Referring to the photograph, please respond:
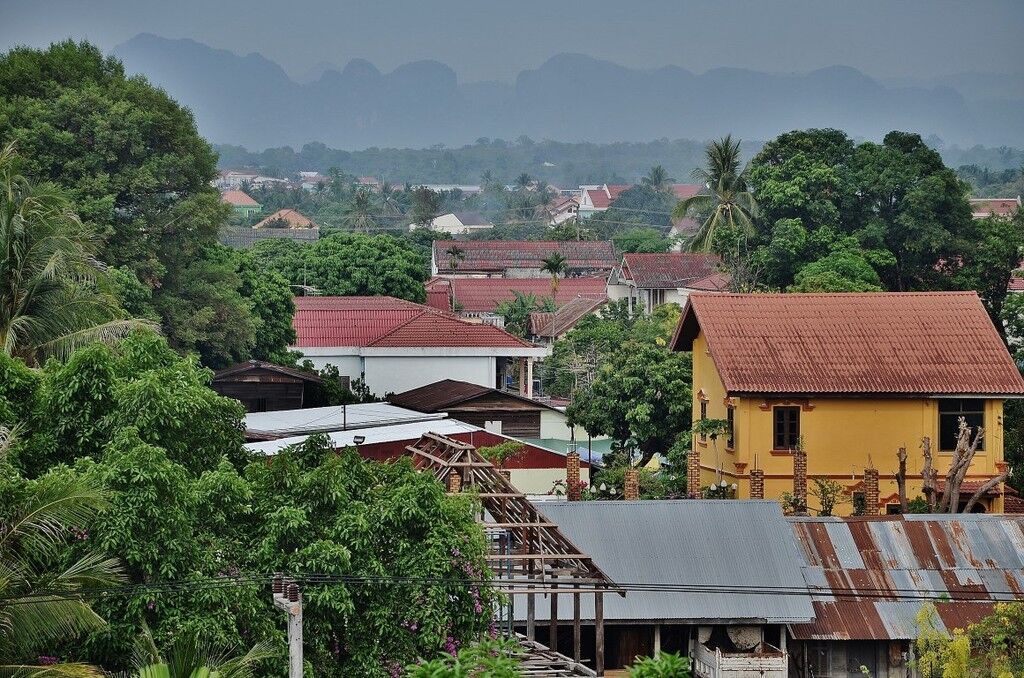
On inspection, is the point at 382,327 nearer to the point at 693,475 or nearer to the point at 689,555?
the point at 693,475

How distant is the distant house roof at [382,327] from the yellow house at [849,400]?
15.9 meters

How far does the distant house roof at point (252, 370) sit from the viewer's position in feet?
146

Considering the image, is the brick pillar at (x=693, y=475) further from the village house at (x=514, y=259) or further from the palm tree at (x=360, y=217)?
the palm tree at (x=360, y=217)

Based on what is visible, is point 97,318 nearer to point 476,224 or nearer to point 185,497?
point 185,497

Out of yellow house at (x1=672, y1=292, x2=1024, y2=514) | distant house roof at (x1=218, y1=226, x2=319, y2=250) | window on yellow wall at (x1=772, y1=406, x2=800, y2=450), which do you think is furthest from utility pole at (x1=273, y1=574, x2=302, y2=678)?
distant house roof at (x1=218, y1=226, x2=319, y2=250)

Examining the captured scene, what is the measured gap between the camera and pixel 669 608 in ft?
77.5

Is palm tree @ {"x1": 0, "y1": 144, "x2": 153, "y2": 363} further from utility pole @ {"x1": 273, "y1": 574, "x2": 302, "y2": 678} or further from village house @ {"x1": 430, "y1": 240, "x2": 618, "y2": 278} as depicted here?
village house @ {"x1": 430, "y1": 240, "x2": 618, "y2": 278}

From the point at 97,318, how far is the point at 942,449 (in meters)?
16.4

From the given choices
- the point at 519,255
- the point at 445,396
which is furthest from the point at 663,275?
the point at 445,396

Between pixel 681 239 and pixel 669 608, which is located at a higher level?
pixel 681 239

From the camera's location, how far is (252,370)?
1775 inches

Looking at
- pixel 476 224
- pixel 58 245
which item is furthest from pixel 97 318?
pixel 476 224

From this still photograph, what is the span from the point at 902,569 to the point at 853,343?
9.73 m

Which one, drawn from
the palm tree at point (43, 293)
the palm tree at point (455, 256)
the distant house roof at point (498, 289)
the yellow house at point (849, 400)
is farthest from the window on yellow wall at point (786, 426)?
the palm tree at point (455, 256)
